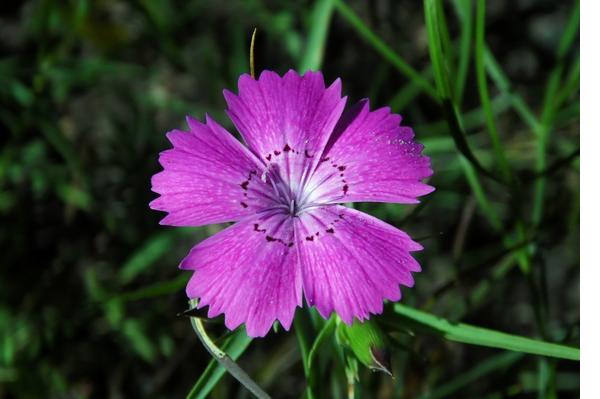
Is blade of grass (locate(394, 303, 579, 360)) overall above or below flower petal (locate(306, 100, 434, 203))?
below

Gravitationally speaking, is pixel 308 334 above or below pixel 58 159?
below

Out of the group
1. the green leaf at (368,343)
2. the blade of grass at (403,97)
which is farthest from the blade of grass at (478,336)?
the blade of grass at (403,97)

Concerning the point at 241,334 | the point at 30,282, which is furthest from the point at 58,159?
the point at 241,334

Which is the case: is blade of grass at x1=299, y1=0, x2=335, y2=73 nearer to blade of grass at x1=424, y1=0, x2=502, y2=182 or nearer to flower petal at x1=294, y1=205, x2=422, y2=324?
blade of grass at x1=424, y1=0, x2=502, y2=182

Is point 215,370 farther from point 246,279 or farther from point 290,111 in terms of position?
point 290,111

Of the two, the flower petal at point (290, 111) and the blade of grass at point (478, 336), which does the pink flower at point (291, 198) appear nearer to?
the flower petal at point (290, 111)

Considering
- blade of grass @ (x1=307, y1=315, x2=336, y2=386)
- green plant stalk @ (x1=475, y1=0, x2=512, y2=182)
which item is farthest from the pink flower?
green plant stalk @ (x1=475, y1=0, x2=512, y2=182)

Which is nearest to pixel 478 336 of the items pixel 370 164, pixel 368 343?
pixel 368 343
